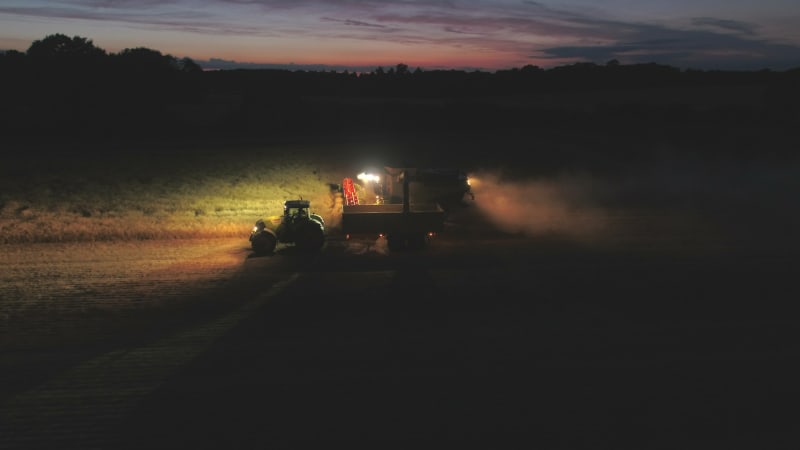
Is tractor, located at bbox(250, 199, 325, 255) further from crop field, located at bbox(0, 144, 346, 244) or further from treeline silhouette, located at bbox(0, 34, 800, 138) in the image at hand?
treeline silhouette, located at bbox(0, 34, 800, 138)

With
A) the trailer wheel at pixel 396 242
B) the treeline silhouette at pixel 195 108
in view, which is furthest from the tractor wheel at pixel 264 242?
the treeline silhouette at pixel 195 108

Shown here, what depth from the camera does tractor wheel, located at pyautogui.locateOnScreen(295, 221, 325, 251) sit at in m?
21.9

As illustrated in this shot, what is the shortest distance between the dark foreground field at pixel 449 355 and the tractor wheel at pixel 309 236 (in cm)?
79

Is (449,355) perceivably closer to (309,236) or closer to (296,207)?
(309,236)

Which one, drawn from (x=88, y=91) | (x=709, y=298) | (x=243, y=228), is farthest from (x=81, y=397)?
(x=88, y=91)

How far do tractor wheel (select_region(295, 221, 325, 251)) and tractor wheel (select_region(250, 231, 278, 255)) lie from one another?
0.83 m

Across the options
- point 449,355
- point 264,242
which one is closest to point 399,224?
point 264,242

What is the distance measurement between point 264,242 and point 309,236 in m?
1.49

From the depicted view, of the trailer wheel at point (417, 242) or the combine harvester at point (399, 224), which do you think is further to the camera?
the trailer wheel at point (417, 242)

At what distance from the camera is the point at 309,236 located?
71.9ft

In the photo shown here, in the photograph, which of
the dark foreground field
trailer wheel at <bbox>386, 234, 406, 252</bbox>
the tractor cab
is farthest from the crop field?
trailer wheel at <bbox>386, 234, 406, 252</bbox>

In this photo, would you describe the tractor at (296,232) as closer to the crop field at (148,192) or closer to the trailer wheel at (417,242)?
the trailer wheel at (417,242)

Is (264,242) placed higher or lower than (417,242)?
higher

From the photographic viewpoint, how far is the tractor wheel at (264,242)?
70.6 feet
